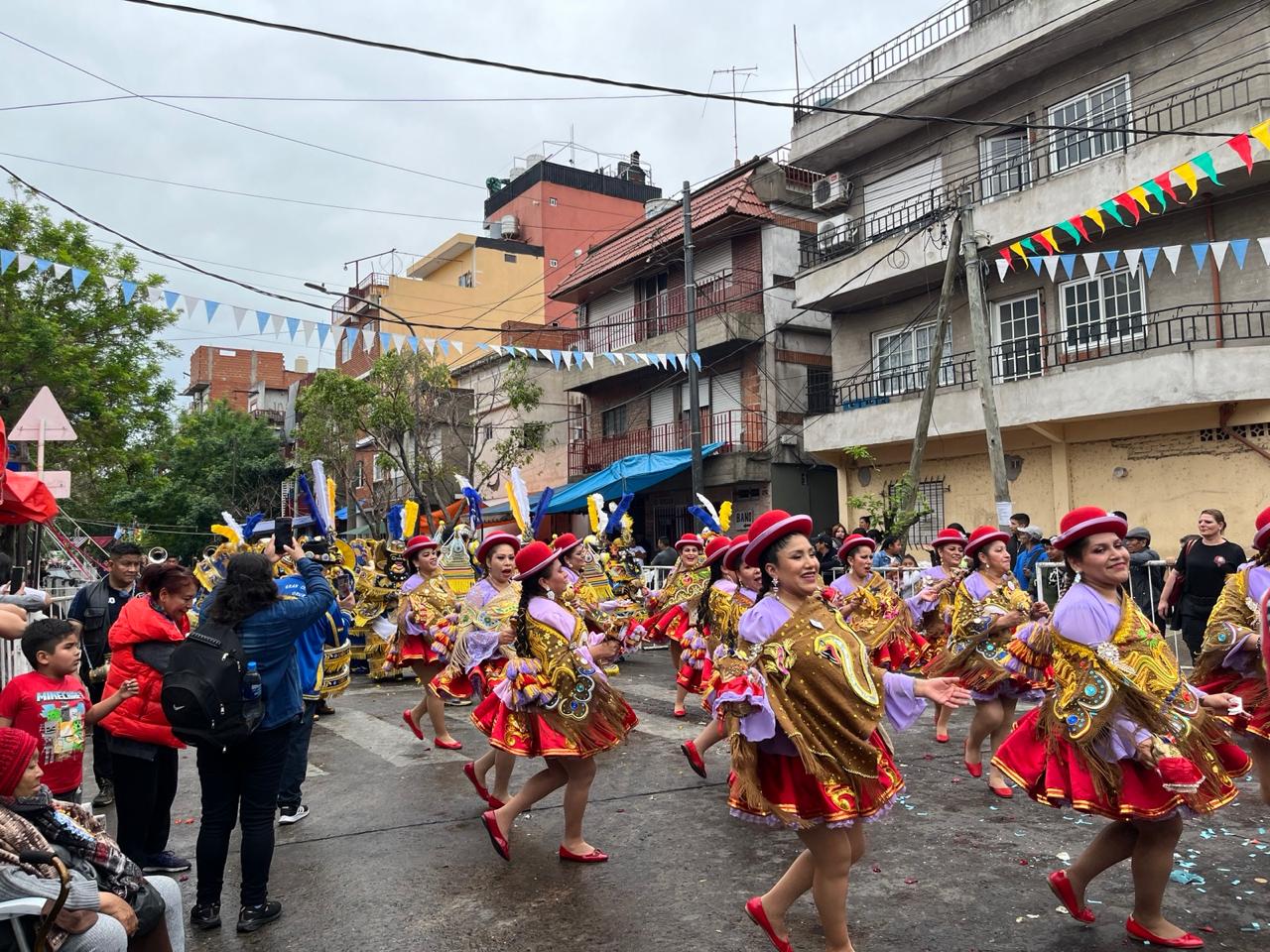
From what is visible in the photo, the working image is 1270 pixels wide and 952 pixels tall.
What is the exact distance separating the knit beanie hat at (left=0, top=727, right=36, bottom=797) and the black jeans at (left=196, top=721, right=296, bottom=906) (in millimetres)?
1309

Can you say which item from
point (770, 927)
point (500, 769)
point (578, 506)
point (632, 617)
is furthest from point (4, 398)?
point (770, 927)

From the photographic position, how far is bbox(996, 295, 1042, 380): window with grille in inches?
662

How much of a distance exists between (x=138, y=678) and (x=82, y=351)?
1597 cm

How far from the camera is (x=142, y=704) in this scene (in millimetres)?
4867

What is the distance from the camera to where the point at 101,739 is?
6.38 meters

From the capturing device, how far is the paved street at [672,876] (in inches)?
164

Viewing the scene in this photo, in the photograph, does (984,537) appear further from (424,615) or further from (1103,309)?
(1103,309)

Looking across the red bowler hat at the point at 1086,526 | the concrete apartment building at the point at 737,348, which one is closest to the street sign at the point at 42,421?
the red bowler hat at the point at 1086,526

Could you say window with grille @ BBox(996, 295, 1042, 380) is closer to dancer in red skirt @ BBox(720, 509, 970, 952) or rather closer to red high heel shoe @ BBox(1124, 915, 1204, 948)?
red high heel shoe @ BBox(1124, 915, 1204, 948)

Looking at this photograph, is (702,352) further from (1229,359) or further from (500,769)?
(500,769)

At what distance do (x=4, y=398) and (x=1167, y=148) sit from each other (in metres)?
19.9

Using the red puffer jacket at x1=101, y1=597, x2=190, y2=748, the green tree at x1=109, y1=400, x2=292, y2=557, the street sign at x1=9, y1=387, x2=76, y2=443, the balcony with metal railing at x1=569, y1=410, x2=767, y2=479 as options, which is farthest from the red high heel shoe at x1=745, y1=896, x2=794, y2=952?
the green tree at x1=109, y1=400, x2=292, y2=557

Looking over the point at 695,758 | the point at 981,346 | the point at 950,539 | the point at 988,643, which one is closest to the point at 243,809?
the point at 695,758

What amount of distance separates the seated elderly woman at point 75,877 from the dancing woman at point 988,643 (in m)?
4.70
